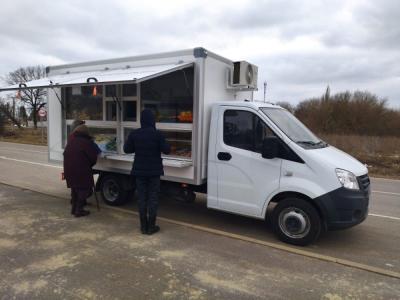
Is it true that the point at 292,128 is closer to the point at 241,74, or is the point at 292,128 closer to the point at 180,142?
the point at 241,74

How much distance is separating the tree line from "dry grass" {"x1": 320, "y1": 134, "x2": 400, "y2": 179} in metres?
12.8

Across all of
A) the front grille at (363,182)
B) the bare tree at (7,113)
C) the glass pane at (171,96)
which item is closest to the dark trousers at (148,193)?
the glass pane at (171,96)

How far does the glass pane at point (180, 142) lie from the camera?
19.5 ft

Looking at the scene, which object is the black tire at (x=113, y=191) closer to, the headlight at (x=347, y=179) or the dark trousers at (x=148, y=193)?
the dark trousers at (x=148, y=193)

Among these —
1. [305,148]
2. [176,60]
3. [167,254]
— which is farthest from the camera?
[176,60]

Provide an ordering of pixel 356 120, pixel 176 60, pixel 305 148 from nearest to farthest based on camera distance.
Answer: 1. pixel 305 148
2. pixel 176 60
3. pixel 356 120

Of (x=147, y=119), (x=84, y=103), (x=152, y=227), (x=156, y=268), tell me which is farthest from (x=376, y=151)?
(x=156, y=268)

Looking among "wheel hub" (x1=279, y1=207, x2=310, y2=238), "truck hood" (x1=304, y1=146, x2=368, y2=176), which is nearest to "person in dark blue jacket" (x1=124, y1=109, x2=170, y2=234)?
"wheel hub" (x1=279, y1=207, x2=310, y2=238)

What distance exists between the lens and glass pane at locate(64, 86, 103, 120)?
7082mm

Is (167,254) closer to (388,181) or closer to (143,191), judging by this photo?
(143,191)

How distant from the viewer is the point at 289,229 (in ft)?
16.5

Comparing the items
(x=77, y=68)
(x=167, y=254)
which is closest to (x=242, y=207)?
(x=167, y=254)

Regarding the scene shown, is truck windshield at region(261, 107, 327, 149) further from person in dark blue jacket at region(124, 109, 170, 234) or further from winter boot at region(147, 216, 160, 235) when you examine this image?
winter boot at region(147, 216, 160, 235)

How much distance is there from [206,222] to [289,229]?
158 cm
